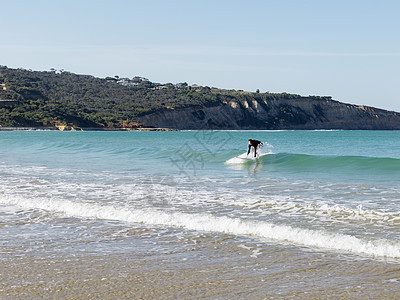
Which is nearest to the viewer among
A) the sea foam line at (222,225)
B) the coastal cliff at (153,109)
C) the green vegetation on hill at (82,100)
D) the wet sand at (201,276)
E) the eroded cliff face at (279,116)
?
the wet sand at (201,276)

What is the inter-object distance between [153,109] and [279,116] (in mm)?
39572

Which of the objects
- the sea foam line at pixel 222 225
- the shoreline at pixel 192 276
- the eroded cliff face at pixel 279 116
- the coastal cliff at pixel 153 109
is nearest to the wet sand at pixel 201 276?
the shoreline at pixel 192 276

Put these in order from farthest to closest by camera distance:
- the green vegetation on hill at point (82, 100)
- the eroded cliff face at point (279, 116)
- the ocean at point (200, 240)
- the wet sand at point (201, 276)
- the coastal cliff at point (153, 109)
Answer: the eroded cliff face at point (279, 116)
the coastal cliff at point (153, 109)
the green vegetation on hill at point (82, 100)
the ocean at point (200, 240)
the wet sand at point (201, 276)

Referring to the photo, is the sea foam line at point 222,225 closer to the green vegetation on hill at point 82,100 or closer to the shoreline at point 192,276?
the shoreline at point 192,276

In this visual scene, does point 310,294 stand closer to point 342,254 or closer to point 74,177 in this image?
point 342,254

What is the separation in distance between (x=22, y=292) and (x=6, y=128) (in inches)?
3766

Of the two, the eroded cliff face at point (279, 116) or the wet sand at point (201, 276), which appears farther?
the eroded cliff face at point (279, 116)

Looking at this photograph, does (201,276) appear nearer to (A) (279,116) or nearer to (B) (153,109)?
(B) (153,109)

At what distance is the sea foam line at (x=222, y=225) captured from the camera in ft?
20.9

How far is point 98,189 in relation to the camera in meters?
12.1

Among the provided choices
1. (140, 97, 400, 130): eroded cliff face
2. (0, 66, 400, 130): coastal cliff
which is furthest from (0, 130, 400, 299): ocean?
(140, 97, 400, 130): eroded cliff face

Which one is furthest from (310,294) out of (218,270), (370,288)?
(218,270)

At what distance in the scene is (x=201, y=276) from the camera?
5309 millimetres

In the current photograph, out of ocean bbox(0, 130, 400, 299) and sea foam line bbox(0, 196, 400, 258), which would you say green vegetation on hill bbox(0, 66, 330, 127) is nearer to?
ocean bbox(0, 130, 400, 299)
